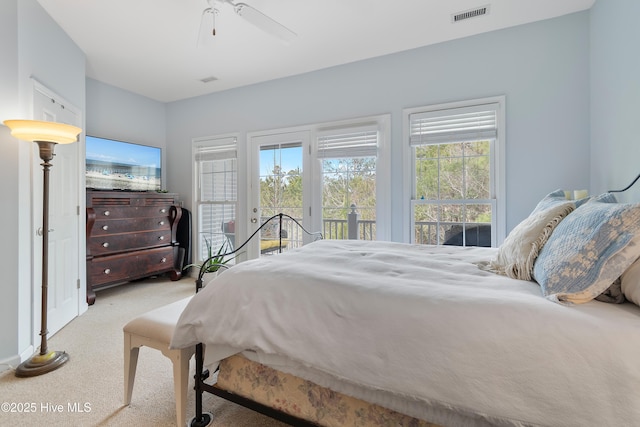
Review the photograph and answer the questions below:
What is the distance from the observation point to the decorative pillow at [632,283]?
0.95 meters

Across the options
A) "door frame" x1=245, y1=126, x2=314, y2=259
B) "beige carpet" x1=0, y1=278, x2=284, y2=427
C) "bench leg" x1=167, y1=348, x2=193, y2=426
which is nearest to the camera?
"bench leg" x1=167, y1=348, x2=193, y2=426

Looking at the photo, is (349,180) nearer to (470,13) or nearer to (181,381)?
(470,13)

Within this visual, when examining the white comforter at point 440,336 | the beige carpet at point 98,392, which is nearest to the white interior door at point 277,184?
the beige carpet at point 98,392

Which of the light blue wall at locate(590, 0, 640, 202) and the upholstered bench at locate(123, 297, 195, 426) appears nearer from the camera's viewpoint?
the upholstered bench at locate(123, 297, 195, 426)

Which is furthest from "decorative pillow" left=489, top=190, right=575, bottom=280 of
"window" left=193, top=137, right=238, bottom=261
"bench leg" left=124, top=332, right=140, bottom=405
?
"window" left=193, top=137, right=238, bottom=261

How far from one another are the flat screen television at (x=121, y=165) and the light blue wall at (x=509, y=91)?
225 cm

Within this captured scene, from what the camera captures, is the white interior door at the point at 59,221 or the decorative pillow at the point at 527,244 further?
the white interior door at the point at 59,221

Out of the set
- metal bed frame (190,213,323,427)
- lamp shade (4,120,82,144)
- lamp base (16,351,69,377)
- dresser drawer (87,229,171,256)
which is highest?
lamp shade (4,120,82,144)

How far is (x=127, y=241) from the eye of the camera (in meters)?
3.92

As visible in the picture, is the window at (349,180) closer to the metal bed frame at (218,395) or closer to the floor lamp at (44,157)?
the metal bed frame at (218,395)

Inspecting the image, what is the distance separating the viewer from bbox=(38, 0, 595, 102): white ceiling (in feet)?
8.39

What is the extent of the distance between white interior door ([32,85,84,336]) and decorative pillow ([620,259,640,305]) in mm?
3520

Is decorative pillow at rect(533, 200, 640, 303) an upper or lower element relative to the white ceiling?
lower

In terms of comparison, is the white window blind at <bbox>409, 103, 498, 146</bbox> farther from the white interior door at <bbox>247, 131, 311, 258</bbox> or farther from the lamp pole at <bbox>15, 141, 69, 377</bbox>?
the lamp pole at <bbox>15, 141, 69, 377</bbox>
